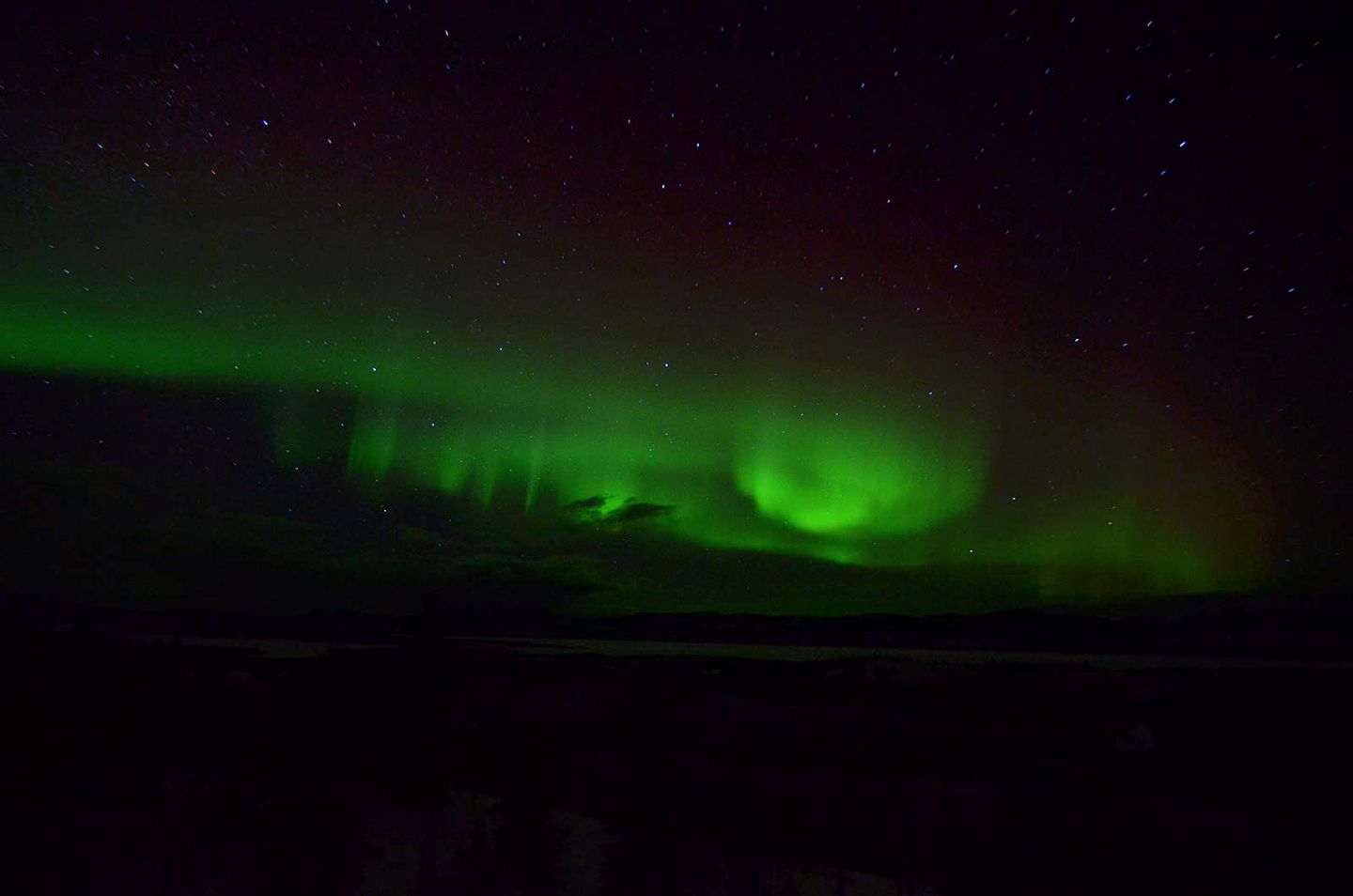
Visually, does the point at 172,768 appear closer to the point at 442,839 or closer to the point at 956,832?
the point at 442,839

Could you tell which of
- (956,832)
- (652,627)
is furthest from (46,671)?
(652,627)

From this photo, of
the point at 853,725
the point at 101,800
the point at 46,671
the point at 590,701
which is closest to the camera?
the point at 101,800

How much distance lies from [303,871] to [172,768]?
8.11 meters

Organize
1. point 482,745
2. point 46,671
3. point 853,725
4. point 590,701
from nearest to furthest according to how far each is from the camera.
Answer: point 46,671
point 482,745
point 853,725
point 590,701

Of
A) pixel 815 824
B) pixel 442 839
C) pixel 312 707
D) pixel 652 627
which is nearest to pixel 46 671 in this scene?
pixel 312 707

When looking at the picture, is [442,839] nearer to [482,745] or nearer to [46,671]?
[482,745]

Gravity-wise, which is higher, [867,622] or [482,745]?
[867,622]

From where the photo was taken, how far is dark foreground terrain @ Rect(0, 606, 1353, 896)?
11.9m

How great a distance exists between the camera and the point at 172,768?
1689cm

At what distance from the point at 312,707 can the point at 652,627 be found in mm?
89416

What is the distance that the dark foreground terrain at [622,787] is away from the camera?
469 inches

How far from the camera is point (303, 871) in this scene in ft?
35.6

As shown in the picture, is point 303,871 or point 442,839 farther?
point 442,839

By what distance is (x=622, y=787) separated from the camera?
19688mm
